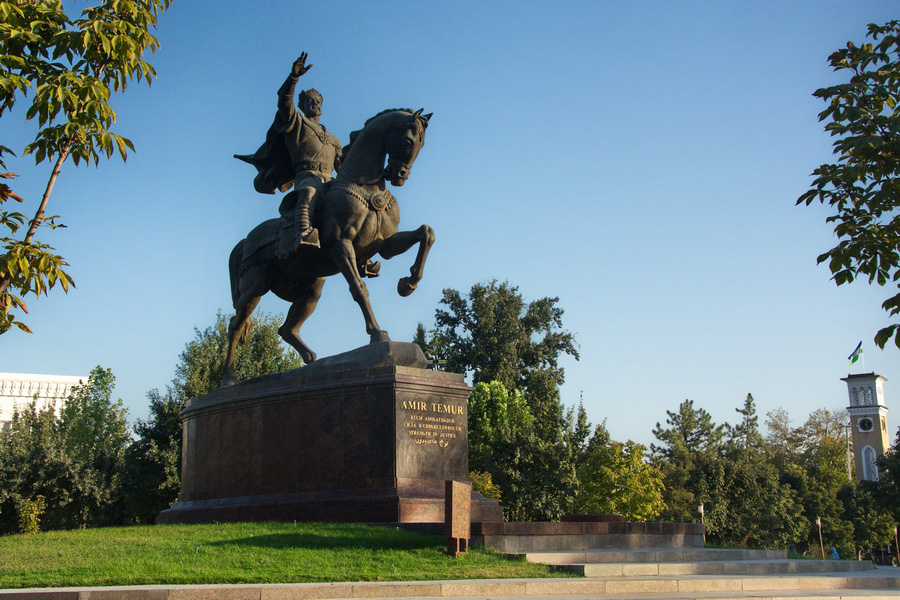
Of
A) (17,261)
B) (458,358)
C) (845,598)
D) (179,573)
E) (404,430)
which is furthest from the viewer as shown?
(458,358)

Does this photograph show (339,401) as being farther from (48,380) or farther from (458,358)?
(48,380)

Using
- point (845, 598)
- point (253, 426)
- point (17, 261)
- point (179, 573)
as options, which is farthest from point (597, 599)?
point (253, 426)

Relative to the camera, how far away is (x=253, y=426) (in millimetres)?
14188

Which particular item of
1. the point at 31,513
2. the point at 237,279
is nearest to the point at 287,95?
the point at 237,279

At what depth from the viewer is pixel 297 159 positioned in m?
15.5

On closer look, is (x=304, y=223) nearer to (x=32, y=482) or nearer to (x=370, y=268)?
(x=370, y=268)

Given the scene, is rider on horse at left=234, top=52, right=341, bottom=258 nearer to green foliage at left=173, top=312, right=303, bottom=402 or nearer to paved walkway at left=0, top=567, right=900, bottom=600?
paved walkway at left=0, top=567, right=900, bottom=600

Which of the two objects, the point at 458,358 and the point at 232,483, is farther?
the point at 458,358

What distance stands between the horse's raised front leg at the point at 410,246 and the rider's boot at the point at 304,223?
138 cm

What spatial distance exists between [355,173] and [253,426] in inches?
182

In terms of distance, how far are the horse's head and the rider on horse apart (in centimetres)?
138

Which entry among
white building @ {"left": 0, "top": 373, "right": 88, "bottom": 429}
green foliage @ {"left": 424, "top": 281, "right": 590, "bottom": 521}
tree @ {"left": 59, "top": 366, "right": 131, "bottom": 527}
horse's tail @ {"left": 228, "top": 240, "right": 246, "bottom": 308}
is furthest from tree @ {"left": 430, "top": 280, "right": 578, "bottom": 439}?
white building @ {"left": 0, "top": 373, "right": 88, "bottom": 429}

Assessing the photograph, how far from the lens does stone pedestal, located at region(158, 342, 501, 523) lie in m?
12.5

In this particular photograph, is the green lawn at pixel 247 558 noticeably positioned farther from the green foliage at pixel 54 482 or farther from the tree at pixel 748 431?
the tree at pixel 748 431
